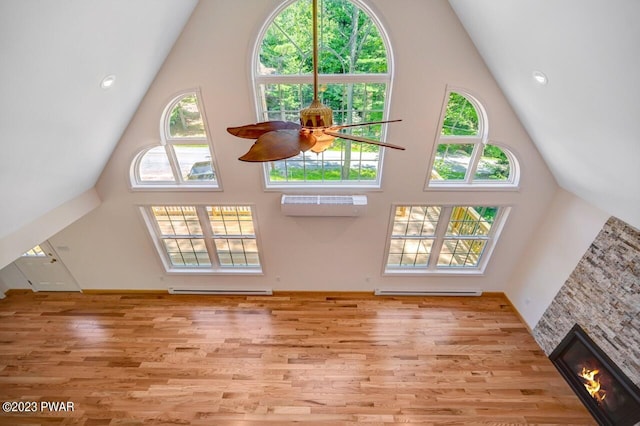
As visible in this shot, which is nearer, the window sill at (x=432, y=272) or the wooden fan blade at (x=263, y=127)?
the wooden fan blade at (x=263, y=127)

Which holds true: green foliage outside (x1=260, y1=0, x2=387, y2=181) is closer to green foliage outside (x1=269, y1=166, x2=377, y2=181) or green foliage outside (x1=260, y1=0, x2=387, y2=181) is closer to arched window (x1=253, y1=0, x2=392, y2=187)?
arched window (x1=253, y1=0, x2=392, y2=187)

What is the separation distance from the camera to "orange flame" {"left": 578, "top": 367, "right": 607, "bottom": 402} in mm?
3314

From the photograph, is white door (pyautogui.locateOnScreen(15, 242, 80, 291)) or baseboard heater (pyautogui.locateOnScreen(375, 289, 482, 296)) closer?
white door (pyautogui.locateOnScreen(15, 242, 80, 291))

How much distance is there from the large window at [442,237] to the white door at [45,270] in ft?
18.2

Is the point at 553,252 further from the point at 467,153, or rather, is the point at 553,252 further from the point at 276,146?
the point at 276,146

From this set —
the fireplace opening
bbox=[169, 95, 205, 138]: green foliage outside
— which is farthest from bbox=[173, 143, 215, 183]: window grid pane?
the fireplace opening

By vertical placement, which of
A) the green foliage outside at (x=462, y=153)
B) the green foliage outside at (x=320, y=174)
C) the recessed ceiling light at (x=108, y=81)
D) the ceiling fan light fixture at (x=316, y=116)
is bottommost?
the green foliage outside at (x=320, y=174)

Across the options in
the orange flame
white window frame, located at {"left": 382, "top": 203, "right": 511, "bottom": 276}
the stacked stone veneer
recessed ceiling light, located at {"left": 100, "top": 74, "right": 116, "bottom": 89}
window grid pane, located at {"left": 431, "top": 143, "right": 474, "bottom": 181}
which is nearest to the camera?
recessed ceiling light, located at {"left": 100, "top": 74, "right": 116, "bottom": 89}

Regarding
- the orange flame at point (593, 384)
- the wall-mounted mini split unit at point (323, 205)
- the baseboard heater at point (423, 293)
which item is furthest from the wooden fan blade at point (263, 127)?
the orange flame at point (593, 384)

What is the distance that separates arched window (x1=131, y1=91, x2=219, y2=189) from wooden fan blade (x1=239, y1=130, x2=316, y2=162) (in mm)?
2471

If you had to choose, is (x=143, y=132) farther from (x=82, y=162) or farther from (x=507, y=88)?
(x=507, y=88)

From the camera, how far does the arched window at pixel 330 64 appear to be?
3.15m

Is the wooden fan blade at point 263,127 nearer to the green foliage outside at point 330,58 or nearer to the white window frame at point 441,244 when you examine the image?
the green foliage outside at point 330,58

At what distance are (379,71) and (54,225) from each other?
14.5 ft
